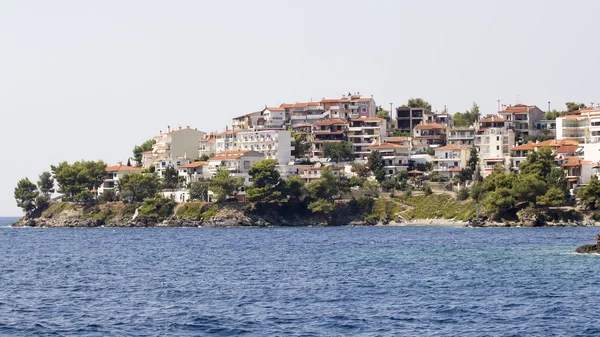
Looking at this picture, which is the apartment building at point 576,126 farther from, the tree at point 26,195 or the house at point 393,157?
the tree at point 26,195

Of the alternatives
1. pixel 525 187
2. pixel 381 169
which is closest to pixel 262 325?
pixel 525 187

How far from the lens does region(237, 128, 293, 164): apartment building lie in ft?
581

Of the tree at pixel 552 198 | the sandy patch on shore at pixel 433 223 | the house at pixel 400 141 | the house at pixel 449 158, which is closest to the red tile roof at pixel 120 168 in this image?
the house at pixel 400 141

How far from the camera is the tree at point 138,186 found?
166m

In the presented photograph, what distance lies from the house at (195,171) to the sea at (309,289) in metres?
65.6

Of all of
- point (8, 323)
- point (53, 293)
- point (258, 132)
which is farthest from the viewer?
point (258, 132)

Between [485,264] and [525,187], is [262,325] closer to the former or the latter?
[485,264]

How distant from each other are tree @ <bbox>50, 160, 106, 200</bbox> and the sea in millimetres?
65913

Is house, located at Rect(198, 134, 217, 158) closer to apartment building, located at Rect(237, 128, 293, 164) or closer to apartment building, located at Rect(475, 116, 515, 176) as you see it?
apartment building, located at Rect(237, 128, 293, 164)

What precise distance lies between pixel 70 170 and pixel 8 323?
127 metres

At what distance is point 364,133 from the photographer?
185 m

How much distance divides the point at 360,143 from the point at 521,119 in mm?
28085

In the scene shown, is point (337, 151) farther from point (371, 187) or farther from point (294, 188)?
point (294, 188)

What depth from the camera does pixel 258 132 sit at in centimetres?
18175
